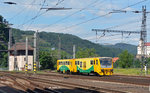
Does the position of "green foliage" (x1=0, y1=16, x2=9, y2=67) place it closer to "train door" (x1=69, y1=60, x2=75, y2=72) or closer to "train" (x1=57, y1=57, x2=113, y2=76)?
"train" (x1=57, y1=57, x2=113, y2=76)

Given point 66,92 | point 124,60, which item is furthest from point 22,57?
point 66,92

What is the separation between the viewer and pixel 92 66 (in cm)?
3566

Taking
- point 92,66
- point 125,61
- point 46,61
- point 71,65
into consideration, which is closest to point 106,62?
point 92,66

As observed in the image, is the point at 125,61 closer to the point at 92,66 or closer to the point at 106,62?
the point at 92,66

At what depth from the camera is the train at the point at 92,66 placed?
34125 mm

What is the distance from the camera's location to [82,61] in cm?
3909

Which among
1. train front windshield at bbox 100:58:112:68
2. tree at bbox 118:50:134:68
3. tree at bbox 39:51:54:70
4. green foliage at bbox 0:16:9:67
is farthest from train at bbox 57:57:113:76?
green foliage at bbox 0:16:9:67

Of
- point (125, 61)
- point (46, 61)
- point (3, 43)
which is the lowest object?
point (125, 61)

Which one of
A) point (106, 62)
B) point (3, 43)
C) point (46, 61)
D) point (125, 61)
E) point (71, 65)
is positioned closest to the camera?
point (106, 62)

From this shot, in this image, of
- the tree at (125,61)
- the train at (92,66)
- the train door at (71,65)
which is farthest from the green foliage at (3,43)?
the train door at (71,65)

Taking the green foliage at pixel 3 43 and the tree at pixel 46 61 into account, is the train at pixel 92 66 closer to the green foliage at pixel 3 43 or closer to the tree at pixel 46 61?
the tree at pixel 46 61

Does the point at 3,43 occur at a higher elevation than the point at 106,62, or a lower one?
higher

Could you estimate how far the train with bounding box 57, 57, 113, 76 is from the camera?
1344 inches

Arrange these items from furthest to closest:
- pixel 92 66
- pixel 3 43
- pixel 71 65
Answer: pixel 3 43
pixel 71 65
pixel 92 66
